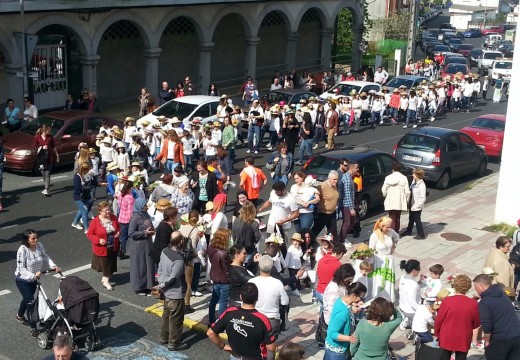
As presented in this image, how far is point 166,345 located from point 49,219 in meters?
6.80

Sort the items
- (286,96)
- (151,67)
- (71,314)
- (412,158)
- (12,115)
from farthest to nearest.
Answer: (151,67)
(286,96)
(12,115)
(412,158)
(71,314)

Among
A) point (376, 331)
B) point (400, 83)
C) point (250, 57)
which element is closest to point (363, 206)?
point (376, 331)

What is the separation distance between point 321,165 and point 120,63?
16873mm

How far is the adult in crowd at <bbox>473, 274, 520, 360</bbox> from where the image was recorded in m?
9.45

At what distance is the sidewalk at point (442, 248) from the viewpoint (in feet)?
37.9

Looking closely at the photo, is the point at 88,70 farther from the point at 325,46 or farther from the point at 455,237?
the point at 325,46

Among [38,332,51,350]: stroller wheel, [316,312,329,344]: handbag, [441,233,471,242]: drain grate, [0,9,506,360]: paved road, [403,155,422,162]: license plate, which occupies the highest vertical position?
[403,155,422,162]: license plate

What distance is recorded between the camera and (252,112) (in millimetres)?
24562

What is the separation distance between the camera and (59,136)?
21.1 meters

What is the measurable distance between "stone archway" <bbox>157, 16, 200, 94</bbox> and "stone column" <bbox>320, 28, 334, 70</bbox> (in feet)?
27.6

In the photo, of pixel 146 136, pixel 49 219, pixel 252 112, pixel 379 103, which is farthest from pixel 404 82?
pixel 49 219

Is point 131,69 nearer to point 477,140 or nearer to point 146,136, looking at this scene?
point 146,136

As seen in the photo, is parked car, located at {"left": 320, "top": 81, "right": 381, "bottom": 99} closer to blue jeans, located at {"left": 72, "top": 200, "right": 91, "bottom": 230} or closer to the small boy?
blue jeans, located at {"left": 72, "top": 200, "right": 91, "bottom": 230}

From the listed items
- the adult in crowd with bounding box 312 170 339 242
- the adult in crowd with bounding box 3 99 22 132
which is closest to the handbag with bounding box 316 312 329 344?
the adult in crowd with bounding box 312 170 339 242
